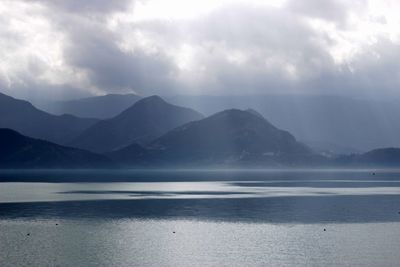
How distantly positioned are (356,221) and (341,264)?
58.1m

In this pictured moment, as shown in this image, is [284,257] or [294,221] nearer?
[284,257]

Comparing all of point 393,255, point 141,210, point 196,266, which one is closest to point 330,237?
point 393,255

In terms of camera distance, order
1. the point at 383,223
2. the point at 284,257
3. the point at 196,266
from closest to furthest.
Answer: the point at 196,266 < the point at 284,257 < the point at 383,223

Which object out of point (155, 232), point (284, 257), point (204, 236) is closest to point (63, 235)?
point (155, 232)

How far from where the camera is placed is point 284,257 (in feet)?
327

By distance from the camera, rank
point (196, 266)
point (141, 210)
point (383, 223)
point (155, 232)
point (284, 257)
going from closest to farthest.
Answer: point (196, 266) → point (284, 257) → point (155, 232) → point (383, 223) → point (141, 210)

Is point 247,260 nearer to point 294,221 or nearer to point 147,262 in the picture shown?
point 147,262

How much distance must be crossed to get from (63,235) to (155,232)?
2025 centimetres

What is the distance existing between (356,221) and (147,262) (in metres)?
72.5

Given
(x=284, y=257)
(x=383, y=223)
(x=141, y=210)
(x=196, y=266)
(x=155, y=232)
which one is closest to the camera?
(x=196, y=266)

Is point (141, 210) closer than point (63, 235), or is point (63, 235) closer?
point (63, 235)

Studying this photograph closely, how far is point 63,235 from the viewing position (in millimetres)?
124125

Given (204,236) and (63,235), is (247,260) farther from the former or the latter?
(63,235)

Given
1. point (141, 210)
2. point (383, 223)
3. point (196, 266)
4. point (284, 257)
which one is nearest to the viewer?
point (196, 266)
